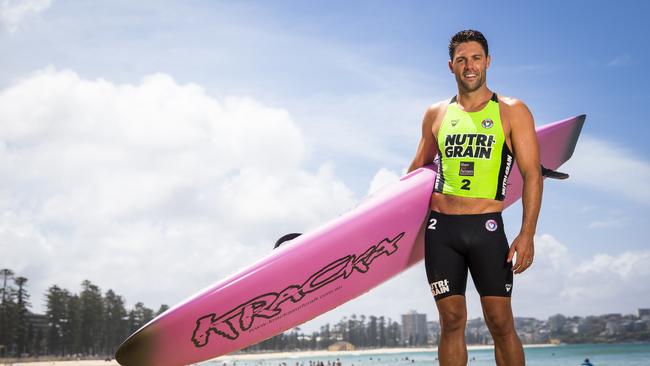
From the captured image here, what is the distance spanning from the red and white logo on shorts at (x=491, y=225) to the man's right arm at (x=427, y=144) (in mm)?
734

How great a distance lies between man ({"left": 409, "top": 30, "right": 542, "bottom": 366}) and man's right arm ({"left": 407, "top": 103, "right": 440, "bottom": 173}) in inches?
9.0

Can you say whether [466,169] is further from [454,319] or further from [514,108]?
[454,319]

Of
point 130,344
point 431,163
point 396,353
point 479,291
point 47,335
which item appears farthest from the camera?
point 396,353

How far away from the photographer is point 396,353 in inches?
6112

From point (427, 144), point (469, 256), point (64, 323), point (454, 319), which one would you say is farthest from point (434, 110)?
point (64, 323)

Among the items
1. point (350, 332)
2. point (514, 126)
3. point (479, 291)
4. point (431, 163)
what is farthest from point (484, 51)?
point (350, 332)

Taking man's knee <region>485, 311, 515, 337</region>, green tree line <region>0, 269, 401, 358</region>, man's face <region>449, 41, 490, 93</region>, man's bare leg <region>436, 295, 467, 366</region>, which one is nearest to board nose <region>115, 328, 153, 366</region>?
man's bare leg <region>436, 295, 467, 366</region>

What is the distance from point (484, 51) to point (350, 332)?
515ft

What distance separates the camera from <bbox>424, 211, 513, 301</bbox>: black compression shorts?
3.81m

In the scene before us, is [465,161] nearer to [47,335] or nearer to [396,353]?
[47,335]

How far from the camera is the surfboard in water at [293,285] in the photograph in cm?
493

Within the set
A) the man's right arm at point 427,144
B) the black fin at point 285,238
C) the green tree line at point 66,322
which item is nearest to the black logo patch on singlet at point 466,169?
the man's right arm at point 427,144

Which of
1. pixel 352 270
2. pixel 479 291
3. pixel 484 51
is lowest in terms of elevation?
pixel 479 291

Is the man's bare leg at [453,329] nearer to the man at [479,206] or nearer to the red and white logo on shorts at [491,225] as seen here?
the man at [479,206]
